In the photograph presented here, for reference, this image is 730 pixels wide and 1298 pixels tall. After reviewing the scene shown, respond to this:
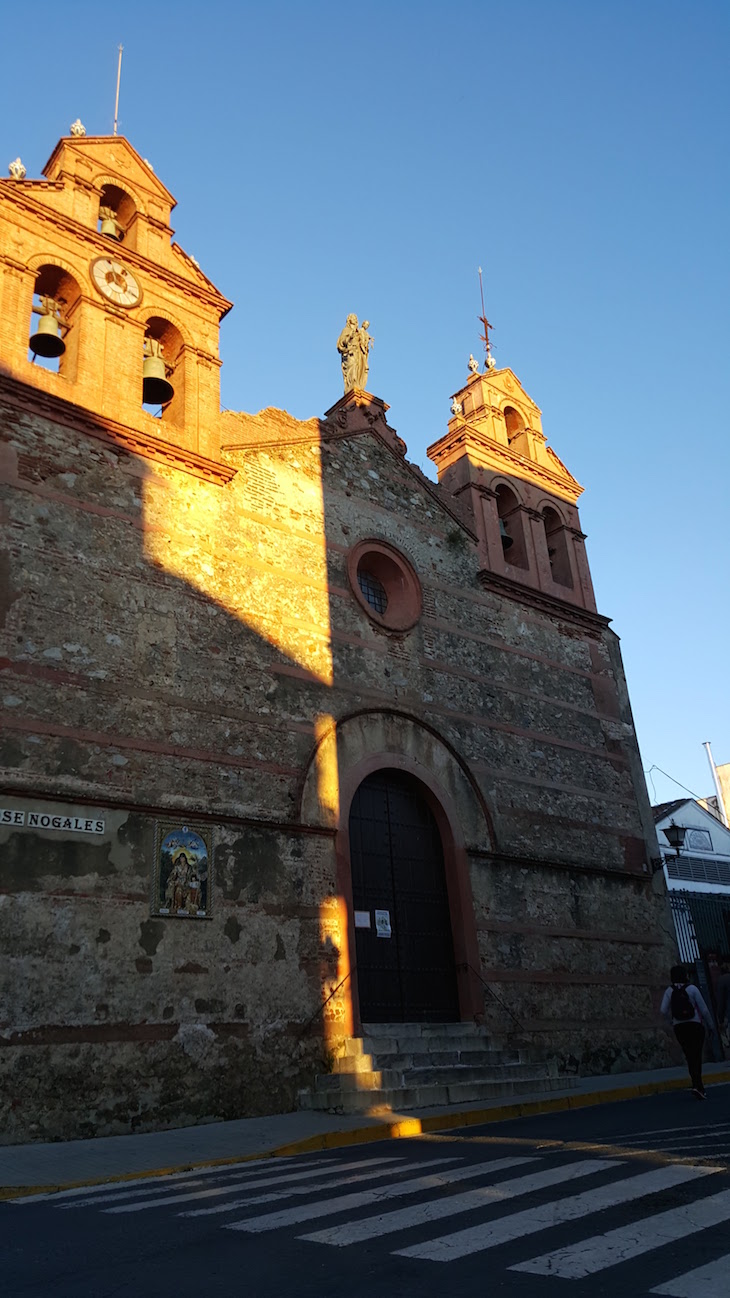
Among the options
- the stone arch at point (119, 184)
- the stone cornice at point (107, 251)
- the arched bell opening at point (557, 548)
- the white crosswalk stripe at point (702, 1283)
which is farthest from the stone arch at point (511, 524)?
the white crosswalk stripe at point (702, 1283)

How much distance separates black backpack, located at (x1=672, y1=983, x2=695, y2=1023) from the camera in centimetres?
1191

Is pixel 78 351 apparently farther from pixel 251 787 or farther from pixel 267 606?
pixel 251 787

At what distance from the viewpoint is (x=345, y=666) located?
49.4ft

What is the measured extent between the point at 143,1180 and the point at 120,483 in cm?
876

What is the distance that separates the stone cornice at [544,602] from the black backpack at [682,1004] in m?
8.64

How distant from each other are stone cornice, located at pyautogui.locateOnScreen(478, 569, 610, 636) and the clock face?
7863 millimetres

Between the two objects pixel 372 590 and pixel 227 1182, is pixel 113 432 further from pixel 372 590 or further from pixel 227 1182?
pixel 227 1182

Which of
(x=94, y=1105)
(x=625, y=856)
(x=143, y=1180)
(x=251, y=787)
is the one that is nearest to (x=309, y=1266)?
(x=143, y=1180)

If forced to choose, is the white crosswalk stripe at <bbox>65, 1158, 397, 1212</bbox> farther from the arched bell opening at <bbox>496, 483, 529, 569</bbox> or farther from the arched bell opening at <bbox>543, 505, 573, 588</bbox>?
the arched bell opening at <bbox>543, 505, 573, 588</bbox>

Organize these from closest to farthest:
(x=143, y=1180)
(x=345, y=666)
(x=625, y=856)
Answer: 1. (x=143, y=1180)
2. (x=345, y=666)
3. (x=625, y=856)

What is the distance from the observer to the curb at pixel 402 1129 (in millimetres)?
7762

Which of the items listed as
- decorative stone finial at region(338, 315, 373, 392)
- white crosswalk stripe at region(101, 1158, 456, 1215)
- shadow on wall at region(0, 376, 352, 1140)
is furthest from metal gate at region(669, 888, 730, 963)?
white crosswalk stripe at region(101, 1158, 456, 1215)

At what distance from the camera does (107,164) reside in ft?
51.5

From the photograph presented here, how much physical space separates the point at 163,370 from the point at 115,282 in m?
1.65
